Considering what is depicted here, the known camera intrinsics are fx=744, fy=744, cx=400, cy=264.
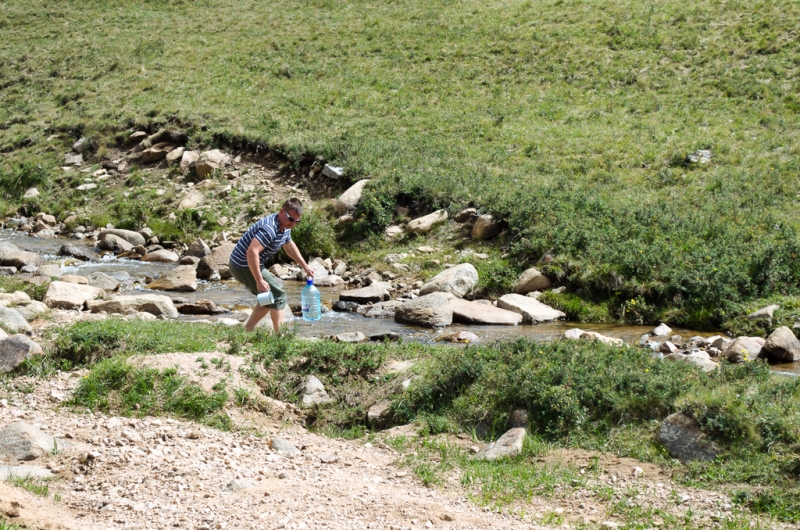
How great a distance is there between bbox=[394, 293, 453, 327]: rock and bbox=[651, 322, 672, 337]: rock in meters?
3.59

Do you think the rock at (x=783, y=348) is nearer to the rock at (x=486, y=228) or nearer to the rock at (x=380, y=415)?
the rock at (x=380, y=415)

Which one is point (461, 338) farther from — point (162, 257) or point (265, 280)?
point (162, 257)

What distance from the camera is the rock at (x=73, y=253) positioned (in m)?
19.4

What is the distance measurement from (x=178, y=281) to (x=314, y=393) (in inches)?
342

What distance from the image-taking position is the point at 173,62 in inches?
1348

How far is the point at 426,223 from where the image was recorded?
61.2 ft

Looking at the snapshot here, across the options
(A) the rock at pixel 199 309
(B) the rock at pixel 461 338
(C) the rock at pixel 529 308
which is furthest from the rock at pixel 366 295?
(B) the rock at pixel 461 338

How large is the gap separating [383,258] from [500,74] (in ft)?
46.4

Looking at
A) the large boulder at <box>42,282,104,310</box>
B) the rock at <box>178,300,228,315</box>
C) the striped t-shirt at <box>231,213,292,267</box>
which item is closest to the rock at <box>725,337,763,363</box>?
the striped t-shirt at <box>231,213,292,267</box>

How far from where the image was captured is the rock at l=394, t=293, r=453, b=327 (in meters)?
13.6

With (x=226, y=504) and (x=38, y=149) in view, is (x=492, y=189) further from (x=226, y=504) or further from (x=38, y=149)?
(x=38, y=149)

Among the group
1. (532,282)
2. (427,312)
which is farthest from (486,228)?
(427,312)

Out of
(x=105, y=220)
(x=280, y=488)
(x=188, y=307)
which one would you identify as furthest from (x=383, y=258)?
(x=280, y=488)

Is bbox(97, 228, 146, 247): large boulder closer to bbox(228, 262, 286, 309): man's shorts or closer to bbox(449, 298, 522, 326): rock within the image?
bbox(449, 298, 522, 326): rock
